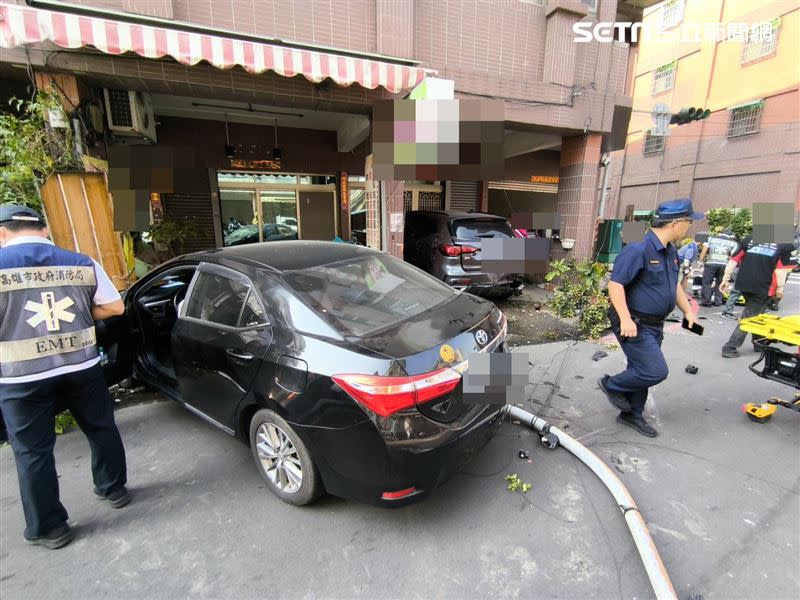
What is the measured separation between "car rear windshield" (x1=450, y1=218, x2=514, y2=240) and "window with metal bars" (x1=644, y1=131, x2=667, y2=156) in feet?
71.9

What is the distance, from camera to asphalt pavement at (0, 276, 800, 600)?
6.45 ft

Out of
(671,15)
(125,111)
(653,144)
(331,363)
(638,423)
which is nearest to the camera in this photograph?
(331,363)

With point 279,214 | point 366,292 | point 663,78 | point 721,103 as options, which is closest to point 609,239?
point 279,214

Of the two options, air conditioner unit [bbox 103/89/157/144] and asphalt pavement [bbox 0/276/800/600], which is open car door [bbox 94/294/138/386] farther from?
air conditioner unit [bbox 103/89/157/144]

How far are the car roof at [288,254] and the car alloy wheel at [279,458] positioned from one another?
1.05 meters

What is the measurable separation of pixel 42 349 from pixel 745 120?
25892 millimetres

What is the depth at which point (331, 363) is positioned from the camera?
204 cm

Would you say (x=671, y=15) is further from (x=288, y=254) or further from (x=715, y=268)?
(x=288, y=254)

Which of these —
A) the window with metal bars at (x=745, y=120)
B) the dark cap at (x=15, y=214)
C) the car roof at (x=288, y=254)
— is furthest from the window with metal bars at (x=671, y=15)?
the dark cap at (x=15, y=214)

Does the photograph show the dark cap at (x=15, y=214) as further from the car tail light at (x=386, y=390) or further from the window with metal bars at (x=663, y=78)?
the window with metal bars at (x=663, y=78)

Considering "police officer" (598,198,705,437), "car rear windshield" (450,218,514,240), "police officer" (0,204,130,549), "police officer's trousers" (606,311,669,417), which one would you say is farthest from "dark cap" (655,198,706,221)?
"police officer" (0,204,130,549)

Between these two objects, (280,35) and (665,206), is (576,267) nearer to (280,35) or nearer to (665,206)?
(665,206)

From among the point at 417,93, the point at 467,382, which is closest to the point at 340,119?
the point at 417,93

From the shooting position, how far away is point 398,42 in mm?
5914
